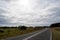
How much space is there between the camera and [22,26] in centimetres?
7612

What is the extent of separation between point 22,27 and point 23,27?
0.74 m

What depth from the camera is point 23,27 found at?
76.2m

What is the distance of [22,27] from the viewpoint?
248 ft

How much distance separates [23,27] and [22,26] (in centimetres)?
72

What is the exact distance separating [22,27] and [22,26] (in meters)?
0.69
